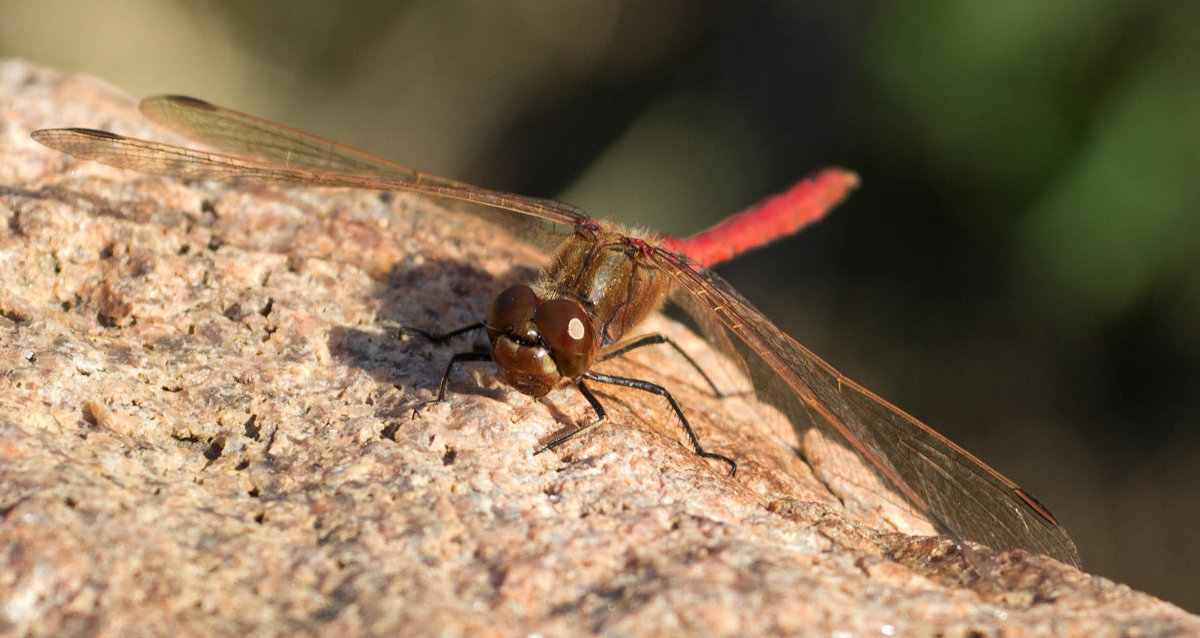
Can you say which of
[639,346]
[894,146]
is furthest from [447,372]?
[894,146]

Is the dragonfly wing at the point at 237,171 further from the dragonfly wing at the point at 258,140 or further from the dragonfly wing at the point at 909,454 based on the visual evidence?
the dragonfly wing at the point at 909,454

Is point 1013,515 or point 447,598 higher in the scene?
point 1013,515

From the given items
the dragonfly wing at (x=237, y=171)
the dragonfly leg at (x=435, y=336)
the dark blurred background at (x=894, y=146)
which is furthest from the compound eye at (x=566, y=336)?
the dark blurred background at (x=894, y=146)

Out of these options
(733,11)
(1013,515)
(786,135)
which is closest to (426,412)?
(1013,515)

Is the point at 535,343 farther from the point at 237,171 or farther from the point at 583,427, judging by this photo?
the point at 237,171

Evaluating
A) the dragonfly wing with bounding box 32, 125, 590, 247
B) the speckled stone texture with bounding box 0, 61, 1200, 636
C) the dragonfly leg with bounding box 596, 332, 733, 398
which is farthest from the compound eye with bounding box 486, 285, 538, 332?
the dragonfly wing with bounding box 32, 125, 590, 247

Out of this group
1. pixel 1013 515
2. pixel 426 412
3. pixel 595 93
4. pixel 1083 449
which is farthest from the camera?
pixel 595 93

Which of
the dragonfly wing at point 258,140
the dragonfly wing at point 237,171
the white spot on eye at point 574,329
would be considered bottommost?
the white spot on eye at point 574,329

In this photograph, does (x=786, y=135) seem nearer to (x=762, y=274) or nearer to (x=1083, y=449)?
(x=762, y=274)
